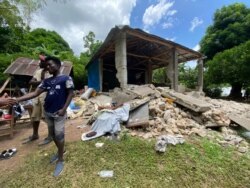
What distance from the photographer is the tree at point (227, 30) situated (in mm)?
16844

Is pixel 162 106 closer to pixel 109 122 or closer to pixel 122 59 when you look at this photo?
pixel 109 122

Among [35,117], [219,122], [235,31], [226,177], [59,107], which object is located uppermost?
[235,31]

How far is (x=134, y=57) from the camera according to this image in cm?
1169

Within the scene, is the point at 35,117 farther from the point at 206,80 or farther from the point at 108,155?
the point at 206,80

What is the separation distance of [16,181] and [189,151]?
2886 millimetres

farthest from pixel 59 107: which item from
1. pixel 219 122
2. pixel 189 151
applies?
pixel 219 122

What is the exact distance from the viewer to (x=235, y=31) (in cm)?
1695

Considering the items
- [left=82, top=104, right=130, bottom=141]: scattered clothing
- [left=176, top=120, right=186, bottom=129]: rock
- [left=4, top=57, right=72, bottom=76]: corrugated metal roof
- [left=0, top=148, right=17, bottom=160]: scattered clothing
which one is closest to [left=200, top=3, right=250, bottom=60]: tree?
[left=4, top=57, right=72, bottom=76]: corrugated metal roof

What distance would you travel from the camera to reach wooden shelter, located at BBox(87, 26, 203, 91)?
736cm

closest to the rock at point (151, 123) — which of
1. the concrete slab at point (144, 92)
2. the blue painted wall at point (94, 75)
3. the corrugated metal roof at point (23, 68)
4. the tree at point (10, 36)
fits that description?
the concrete slab at point (144, 92)

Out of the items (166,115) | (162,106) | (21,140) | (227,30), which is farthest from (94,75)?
(227,30)

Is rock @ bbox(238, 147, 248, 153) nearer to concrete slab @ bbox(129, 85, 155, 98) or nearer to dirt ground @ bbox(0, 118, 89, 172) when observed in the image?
concrete slab @ bbox(129, 85, 155, 98)

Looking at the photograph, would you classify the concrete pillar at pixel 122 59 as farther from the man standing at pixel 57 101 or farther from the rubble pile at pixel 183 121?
the man standing at pixel 57 101

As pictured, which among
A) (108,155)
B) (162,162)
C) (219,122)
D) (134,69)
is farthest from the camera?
(134,69)
